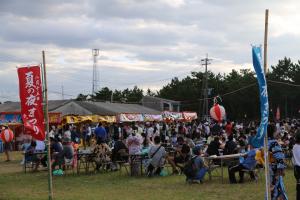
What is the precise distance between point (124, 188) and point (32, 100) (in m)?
3.83

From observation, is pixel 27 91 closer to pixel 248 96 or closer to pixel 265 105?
pixel 265 105

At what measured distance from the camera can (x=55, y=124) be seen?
33.2m

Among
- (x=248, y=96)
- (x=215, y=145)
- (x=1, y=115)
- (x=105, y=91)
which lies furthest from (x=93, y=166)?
(x=105, y=91)

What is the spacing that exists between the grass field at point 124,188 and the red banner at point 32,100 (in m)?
1.88

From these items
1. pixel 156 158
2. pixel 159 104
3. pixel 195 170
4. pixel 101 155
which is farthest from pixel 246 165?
pixel 159 104

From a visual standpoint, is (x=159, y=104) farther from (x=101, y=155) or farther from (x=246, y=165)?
(x=246, y=165)

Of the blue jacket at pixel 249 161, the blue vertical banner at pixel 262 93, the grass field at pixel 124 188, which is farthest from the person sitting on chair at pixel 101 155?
the blue vertical banner at pixel 262 93

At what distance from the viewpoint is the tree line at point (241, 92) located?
218 ft

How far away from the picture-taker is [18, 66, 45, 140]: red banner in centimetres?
952

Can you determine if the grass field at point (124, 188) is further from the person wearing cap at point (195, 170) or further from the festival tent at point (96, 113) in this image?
the festival tent at point (96, 113)

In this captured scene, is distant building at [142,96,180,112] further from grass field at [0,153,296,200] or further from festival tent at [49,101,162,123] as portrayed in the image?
grass field at [0,153,296,200]

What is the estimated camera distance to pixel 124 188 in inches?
475

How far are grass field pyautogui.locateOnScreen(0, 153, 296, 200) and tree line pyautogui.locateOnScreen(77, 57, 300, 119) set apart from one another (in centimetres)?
4944

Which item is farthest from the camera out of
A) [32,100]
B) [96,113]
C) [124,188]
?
[96,113]
